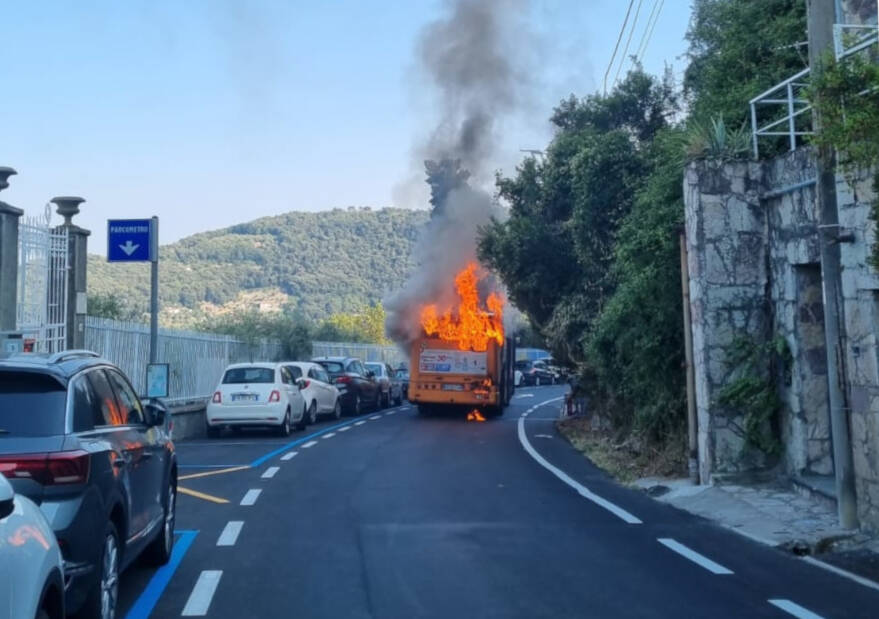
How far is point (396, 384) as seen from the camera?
36281mm

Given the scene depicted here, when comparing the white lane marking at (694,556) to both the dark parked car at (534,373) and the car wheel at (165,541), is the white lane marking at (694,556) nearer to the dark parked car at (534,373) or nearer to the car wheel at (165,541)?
the car wheel at (165,541)

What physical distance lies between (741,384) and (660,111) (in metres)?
13.4

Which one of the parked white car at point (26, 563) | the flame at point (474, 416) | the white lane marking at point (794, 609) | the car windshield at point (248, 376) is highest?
the car windshield at point (248, 376)

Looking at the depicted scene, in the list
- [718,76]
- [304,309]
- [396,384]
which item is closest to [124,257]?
[718,76]

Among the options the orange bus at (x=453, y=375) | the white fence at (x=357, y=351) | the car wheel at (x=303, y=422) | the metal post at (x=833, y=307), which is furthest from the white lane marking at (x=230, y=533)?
the white fence at (x=357, y=351)

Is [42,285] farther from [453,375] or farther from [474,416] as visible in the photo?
[474,416]

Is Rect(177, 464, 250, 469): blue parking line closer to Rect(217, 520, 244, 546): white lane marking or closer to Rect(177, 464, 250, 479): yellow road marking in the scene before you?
Rect(177, 464, 250, 479): yellow road marking

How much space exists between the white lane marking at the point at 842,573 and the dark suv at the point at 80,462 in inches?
217

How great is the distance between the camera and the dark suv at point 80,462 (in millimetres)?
→ 5375

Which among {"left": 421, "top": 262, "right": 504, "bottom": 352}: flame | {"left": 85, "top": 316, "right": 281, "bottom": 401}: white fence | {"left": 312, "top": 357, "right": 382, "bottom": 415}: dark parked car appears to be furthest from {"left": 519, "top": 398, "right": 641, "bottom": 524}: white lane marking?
{"left": 312, "top": 357, "right": 382, "bottom": 415}: dark parked car

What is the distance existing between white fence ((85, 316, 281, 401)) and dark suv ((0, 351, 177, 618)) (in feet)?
35.5

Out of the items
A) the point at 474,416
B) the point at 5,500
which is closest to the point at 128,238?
the point at 474,416

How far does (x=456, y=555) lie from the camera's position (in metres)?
8.55

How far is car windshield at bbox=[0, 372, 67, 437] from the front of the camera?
18.5ft
